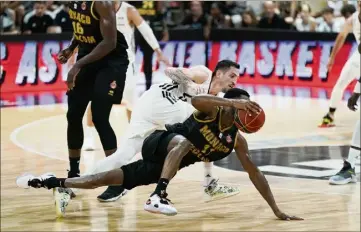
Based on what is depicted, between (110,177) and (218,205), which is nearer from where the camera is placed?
(110,177)

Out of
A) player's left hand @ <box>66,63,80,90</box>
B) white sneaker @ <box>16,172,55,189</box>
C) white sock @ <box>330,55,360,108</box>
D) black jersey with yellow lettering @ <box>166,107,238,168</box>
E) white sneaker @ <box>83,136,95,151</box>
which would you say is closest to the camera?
black jersey with yellow lettering @ <box>166,107,238,168</box>

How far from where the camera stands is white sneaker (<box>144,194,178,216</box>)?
21.4ft

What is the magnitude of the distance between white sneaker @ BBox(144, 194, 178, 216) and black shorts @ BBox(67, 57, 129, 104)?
71.6 inches

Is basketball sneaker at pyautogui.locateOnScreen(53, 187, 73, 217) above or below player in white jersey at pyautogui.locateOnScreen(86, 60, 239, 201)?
below

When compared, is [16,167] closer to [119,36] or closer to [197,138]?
[119,36]

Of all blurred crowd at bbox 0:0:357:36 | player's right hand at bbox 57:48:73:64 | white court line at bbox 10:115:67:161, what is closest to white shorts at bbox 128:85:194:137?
player's right hand at bbox 57:48:73:64

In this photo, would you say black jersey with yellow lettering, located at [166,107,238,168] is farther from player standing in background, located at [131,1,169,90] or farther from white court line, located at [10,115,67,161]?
player standing in background, located at [131,1,169,90]

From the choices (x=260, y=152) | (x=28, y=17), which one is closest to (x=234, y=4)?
(x=28, y=17)

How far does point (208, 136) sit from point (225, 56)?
1489 cm

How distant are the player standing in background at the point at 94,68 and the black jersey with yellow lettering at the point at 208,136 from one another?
976mm

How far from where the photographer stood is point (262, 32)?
2136cm

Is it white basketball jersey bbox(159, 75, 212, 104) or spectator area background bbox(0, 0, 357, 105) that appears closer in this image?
white basketball jersey bbox(159, 75, 212, 104)

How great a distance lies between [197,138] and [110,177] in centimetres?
95

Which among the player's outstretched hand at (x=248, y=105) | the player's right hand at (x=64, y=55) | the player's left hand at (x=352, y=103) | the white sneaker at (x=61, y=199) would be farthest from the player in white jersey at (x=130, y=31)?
the player's outstretched hand at (x=248, y=105)
